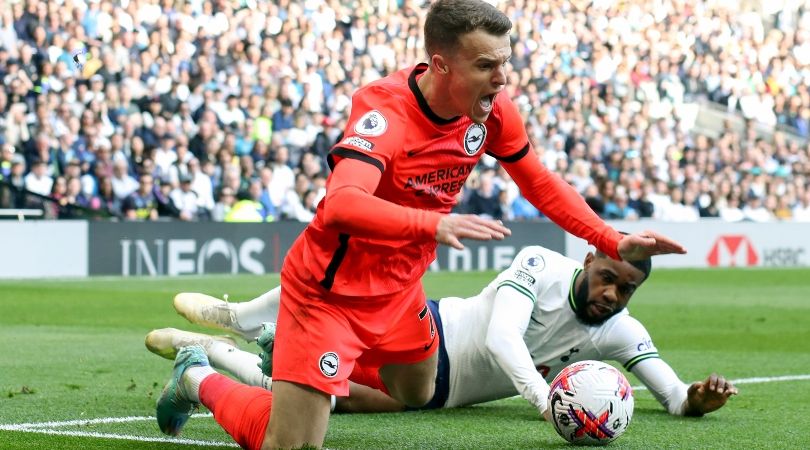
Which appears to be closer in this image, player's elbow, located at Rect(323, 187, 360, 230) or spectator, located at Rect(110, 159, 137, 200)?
player's elbow, located at Rect(323, 187, 360, 230)

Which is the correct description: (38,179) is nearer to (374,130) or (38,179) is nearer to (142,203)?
(142,203)

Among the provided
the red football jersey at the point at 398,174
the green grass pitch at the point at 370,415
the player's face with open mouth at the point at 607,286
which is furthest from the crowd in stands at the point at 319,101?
the red football jersey at the point at 398,174

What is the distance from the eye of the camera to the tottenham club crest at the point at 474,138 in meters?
5.59

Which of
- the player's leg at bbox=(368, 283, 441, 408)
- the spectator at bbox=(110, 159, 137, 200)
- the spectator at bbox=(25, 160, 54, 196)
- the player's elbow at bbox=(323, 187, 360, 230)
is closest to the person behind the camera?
the player's elbow at bbox=(323, 187, 360, 230)

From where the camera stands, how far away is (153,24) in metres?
22.8

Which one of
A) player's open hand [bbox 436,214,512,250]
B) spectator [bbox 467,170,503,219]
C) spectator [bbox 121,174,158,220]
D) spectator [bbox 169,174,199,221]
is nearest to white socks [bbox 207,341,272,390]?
player's open hand [bbox 436,214,512,250]

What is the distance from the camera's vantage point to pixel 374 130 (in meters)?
5.21

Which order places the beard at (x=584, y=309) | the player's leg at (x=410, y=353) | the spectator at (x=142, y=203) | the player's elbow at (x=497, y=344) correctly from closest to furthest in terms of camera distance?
1. the player's leg at (x=410, y=353)
2. the player's elbow at (x=497, y=344)
3. the beard at (x=584, y=309)
4. the spectator at (x=142, y=203)

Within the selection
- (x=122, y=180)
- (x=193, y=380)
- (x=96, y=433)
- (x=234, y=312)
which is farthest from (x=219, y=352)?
(x=122, y=180)

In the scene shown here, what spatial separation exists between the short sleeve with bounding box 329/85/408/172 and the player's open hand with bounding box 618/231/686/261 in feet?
3.63

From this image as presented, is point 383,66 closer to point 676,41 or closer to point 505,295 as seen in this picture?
point 676,41

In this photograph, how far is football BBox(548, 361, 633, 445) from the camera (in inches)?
240

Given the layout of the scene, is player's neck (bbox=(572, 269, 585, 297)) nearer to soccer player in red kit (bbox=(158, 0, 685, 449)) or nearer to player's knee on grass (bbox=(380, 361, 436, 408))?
soccer player in red kit (bbox=(158, 0, 685, 449))

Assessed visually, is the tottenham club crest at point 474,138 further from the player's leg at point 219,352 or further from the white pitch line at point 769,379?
the white pitch line at point 769,379
